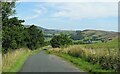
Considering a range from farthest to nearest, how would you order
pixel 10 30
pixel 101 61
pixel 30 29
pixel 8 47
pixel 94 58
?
pixel 30 29 → pixel 8 47 → pixel 10 30 → pixel 94 58 → pixel 101 61

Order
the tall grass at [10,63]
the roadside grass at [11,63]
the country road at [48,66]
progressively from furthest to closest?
1. the country road at [48,66]
2. the roadside grass at [11,63]
3. the tall grass at [10,63]

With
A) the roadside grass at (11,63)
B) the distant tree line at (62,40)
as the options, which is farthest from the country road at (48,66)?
the distant tree line at (62,40)

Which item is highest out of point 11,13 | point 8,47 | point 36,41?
point 11,13

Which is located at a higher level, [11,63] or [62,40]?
[11,63]

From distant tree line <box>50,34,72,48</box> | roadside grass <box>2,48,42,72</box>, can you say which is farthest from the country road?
distant tree line <box>50,34,72,48</box>

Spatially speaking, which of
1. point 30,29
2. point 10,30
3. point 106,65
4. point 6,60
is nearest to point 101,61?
point 106,65

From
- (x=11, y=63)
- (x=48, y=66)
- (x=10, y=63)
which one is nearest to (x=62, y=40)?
(x=48, y=66)

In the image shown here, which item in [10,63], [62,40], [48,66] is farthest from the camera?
[62,40]

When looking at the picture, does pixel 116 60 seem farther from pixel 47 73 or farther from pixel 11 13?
pixel 11 13

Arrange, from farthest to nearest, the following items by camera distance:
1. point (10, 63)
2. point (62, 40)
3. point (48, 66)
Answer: point (62, 40)
point (48, 66)
point (10, 63)

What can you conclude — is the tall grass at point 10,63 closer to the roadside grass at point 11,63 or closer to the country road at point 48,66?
the roadside grass at point 11,63

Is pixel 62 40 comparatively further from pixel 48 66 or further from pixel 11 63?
pixel 11 63

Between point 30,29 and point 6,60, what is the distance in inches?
3153

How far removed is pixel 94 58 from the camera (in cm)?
2716
